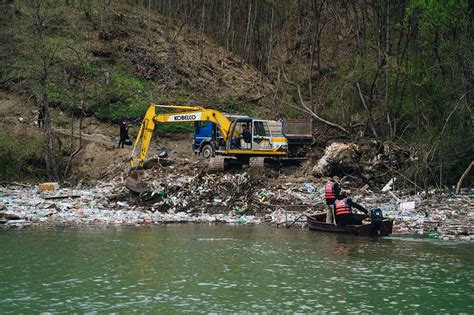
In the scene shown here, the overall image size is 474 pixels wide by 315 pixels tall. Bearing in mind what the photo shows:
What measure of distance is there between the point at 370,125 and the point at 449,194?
6.78 metres

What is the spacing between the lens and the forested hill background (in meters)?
24.6

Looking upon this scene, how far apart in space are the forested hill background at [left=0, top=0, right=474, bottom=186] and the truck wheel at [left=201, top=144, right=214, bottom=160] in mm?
5434

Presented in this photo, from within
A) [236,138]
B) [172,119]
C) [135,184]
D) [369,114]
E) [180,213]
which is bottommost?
[180,213]

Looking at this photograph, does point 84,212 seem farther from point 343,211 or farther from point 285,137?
point 285,137

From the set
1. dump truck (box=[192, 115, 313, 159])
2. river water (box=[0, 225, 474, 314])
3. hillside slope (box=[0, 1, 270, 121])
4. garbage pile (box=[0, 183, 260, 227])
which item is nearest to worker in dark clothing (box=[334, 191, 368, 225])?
river water (box=[0, 225, 474, 314])

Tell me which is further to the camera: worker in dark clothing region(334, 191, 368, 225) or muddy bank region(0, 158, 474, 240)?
muddy bank region(0, 158, 474, 240)

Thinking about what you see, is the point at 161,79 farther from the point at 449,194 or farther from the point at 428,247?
the point at 428,247

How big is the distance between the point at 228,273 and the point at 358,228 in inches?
240

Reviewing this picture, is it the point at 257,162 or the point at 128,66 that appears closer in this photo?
the point at 257,162

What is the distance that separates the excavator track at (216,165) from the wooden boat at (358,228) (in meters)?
6.82

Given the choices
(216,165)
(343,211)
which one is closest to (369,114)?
(216,165)

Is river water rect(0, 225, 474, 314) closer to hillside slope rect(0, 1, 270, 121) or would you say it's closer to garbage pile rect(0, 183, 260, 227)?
garbage pile rect(0, 183, 260, 227)

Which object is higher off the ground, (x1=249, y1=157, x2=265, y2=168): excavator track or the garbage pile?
(x1=249, y1=157, x2=265, y2=168): excavator track

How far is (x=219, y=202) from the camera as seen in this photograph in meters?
21.1
